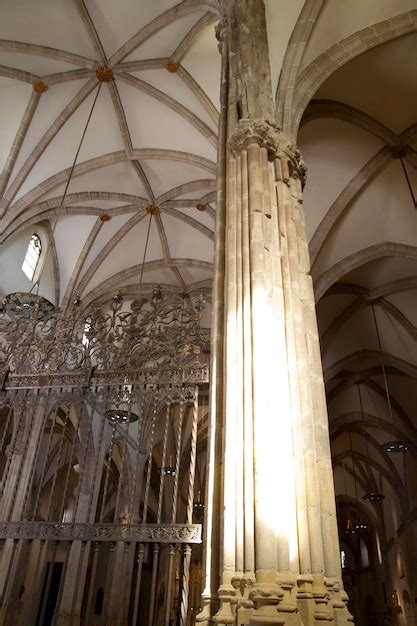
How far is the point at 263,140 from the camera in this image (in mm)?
6109

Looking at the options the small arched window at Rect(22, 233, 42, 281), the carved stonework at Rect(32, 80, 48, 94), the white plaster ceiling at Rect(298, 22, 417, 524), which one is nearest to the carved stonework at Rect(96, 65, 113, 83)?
the carved stonework at Rect(32, 80, 48, 94)

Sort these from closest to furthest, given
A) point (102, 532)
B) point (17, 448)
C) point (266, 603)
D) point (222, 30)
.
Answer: point (266, 603), point (102, 532), point (17, 448), point (222, 30)

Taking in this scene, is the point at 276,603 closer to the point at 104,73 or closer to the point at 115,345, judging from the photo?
the point at 115,345

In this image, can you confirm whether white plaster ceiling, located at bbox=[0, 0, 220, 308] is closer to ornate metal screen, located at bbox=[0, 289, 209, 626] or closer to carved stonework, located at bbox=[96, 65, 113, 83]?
carved stonework, located at bbox=[96, 65, 113, 83]

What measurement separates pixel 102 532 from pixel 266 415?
2.20 m

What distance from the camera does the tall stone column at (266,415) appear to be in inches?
142

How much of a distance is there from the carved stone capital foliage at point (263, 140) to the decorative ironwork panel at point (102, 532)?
14.1ft

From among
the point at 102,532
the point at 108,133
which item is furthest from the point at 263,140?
the point at 108,133

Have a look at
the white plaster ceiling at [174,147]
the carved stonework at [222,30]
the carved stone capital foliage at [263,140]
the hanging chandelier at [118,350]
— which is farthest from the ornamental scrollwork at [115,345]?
the carved stonework at [222,30]

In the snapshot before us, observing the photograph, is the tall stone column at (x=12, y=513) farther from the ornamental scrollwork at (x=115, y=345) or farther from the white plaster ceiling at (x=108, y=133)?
the white plaster ceiling at (x=108, y=133)

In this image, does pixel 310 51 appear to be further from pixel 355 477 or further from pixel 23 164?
pixel 355 477

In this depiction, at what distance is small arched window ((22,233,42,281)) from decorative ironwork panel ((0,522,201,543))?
9.73m

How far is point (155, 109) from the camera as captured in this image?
39.6 feet

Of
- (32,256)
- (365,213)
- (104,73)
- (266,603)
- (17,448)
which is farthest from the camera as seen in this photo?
(32,256)
